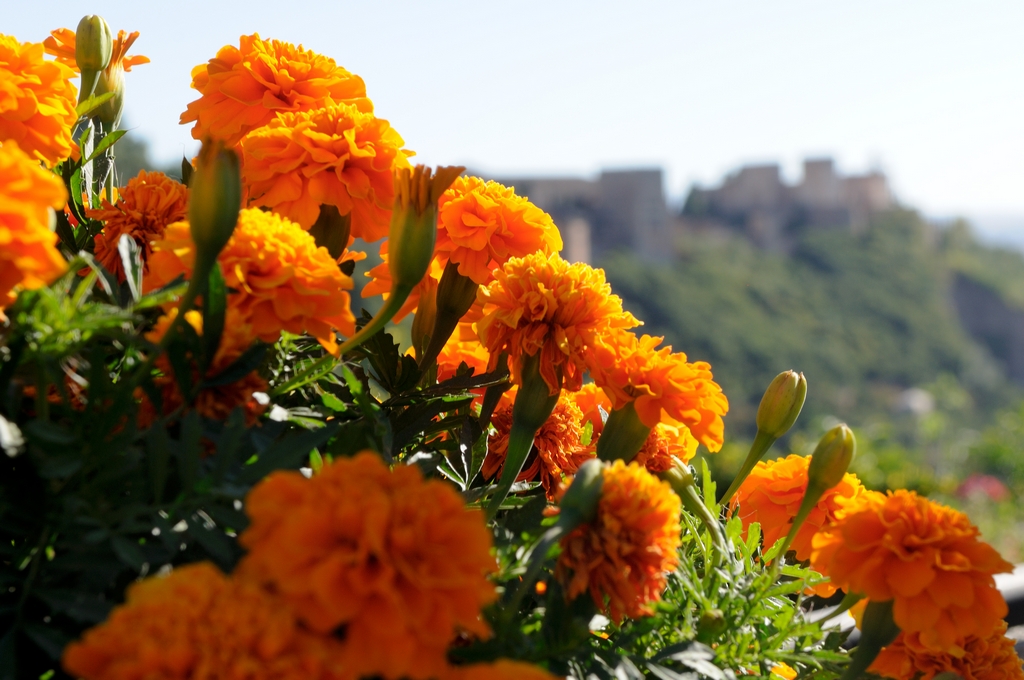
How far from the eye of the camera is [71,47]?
731 millimetres

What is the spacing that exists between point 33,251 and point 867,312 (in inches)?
854

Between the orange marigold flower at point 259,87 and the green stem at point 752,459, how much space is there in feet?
1.09

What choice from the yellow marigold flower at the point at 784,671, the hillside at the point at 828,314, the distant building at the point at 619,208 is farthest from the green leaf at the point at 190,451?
the distant building at the point at 619,208

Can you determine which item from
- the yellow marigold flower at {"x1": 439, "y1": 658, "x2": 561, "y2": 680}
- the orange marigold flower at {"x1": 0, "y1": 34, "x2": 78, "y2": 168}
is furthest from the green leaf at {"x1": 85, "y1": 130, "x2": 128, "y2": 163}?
A: the yellow marigold flower at {"x1": 439, "y1": 658, "x2": 561, "y2": 680}

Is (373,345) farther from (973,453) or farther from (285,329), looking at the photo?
(973,453)

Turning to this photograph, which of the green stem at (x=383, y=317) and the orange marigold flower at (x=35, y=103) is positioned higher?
the orange marigold flower at (x=35, y=103)

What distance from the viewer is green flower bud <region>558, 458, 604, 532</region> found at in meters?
0.39

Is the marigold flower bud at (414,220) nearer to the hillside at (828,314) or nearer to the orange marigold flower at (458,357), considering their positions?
the orange marigold flower at (458,357)

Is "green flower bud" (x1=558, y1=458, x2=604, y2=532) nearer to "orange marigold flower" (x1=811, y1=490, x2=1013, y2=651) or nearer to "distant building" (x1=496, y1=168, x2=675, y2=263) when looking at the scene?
"orange marigold flower" (x1=811, y1=490, x2=1013, y2=651)

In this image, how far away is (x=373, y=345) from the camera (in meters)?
0.53

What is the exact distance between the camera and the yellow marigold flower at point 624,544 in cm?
40

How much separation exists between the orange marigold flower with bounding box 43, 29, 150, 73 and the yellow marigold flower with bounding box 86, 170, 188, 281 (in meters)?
0.21

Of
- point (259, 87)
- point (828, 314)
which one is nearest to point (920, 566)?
point (259, 87)

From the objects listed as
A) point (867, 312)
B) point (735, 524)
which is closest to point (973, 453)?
point (735, 524)
